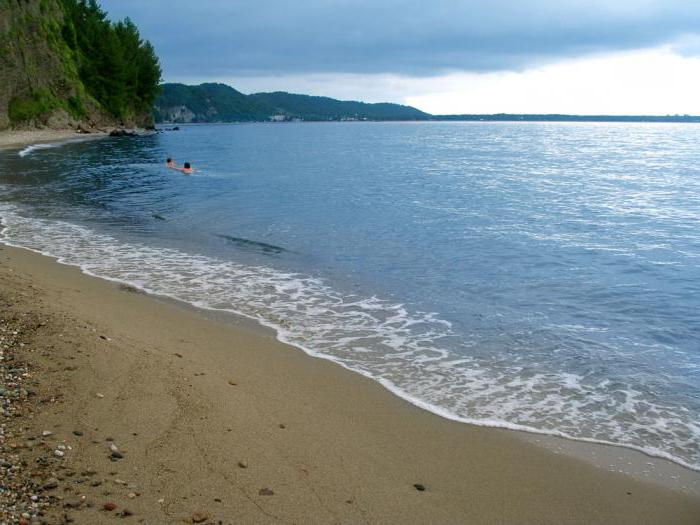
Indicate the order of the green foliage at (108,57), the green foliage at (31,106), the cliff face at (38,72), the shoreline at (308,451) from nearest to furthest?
the shoreline at (308,451) → the cliff face at (38,72) → the green foliage at (31,106) → the green foliage at (108,57)

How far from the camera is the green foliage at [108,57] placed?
100938 millimetres

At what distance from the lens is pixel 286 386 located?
25.6ft

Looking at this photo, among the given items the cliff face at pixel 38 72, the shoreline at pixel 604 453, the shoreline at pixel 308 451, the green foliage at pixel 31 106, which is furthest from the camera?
the green foliage at pixel 31 106

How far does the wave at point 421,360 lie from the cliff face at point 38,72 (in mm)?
74151

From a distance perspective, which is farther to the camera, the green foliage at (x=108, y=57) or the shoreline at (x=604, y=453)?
the green foliage at (x=108, y=57)

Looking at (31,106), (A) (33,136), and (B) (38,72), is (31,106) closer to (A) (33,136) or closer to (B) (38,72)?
(B) (38,72)

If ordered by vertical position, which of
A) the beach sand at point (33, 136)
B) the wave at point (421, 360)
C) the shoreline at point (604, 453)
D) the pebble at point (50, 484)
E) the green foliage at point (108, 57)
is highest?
the green foliage at point (108, 57)

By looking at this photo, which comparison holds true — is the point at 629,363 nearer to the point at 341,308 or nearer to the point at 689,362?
the point at 689,362

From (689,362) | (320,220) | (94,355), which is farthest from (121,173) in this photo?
(689,362)

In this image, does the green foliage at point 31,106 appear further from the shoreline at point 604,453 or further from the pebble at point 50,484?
the pebble at point 50,484

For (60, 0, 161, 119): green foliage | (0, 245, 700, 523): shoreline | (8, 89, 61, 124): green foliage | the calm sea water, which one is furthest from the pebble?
(60, 0, 161, 119): green foliage

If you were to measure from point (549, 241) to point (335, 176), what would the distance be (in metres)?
24.5

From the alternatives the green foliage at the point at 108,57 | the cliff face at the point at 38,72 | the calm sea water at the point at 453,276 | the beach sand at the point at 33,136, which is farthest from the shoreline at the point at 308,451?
the green foliage at the point at 108,57

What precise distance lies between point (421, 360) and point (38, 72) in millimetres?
90581
